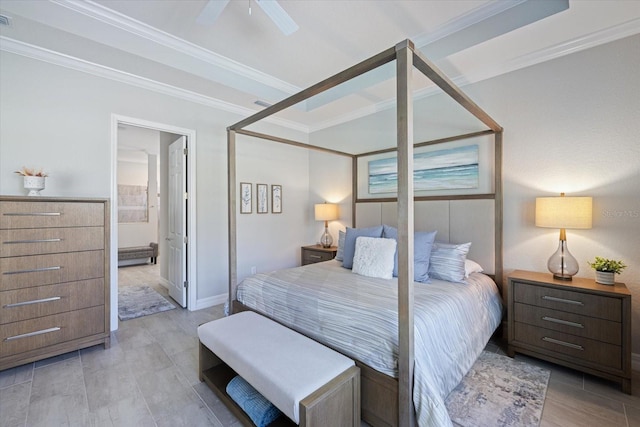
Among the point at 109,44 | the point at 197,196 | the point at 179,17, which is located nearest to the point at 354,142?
the point at 197,196

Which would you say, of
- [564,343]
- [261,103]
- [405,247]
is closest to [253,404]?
[405,247]

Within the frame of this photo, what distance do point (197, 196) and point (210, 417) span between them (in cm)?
261

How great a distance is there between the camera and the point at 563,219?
2207 mm

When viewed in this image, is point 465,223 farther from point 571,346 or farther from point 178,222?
point 178,222

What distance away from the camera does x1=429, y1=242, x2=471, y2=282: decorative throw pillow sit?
2465 mm

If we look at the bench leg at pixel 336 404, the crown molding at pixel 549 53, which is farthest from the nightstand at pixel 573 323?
the crown molding at pixel 549 53

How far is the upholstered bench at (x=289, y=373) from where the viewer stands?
127 centimetres

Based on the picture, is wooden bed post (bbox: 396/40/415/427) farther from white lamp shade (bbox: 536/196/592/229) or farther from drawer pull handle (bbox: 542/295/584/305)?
white lamp shade (bbox: 536/196/592/229)

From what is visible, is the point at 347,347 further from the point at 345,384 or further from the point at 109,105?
the point at 109,105

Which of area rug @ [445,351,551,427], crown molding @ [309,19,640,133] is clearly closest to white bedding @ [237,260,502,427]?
area rug @ [445,351,551,427]

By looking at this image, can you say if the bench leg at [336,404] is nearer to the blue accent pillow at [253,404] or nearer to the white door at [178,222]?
the blue accent pillow at [253,404]

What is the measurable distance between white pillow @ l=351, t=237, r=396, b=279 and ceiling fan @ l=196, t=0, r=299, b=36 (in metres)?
1.92

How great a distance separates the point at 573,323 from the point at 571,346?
178 mm

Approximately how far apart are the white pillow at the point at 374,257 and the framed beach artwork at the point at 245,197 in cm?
202
